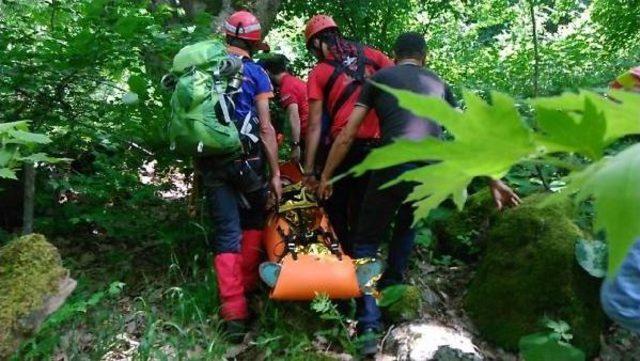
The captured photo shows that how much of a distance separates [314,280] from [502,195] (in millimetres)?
1580

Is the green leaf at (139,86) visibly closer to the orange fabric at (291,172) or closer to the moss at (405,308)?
the orange fabric at (291,172)

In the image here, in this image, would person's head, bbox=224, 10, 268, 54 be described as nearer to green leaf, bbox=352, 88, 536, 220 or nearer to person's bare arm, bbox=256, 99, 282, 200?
person's bare arm, bbox=256, 99, 282, 200

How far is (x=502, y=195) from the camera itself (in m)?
4.38

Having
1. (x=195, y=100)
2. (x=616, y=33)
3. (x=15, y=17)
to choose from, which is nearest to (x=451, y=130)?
(x=195, y=100)

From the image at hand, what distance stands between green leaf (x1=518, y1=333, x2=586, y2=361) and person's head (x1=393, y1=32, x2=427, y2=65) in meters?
1.86

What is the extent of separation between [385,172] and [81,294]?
7.65 feet

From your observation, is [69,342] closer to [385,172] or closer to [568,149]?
[385,172]

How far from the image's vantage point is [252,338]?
4.11 m

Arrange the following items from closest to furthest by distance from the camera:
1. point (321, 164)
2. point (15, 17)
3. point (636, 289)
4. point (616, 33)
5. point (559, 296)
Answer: point (636, 289) < point (559, 296) < point (321, 164) < point (15, 17) < point (616, 33)

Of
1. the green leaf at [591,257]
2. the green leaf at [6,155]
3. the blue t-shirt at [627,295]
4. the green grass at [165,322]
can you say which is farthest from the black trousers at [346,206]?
the green leaf at [6,155]

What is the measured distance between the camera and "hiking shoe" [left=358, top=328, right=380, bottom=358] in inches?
146

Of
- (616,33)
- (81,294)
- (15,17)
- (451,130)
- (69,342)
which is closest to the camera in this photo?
(451,130)

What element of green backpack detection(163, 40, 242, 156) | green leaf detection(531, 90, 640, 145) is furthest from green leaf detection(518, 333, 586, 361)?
green leaf detection(531, 90, 640, 145)

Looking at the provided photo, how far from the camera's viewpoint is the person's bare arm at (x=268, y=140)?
424 centimetres
